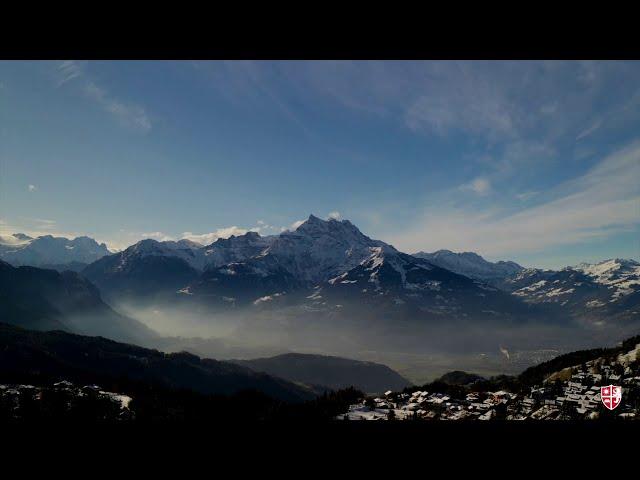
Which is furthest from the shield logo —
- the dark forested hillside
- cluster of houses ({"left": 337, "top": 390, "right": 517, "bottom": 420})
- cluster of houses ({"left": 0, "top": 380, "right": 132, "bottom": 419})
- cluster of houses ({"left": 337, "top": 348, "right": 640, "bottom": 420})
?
the dark forested hillside

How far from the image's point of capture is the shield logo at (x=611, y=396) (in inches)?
195

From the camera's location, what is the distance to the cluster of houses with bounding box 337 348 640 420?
163 feet

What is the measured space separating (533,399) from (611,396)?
65689 mm

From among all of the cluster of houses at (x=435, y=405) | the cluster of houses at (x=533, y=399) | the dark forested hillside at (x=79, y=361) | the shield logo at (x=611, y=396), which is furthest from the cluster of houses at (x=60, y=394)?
the shield logo at (x=611, y=396)

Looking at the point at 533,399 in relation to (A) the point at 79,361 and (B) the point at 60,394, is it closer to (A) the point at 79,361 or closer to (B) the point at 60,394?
(B) the point at 60,394

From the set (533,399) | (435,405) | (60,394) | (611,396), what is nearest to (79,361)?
(60,394)

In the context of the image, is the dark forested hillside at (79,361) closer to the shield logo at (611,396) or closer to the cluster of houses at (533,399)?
the cluster of houses at (533,399)

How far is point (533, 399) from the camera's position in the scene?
60.4 m

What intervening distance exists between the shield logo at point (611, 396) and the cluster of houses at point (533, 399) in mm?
44877
